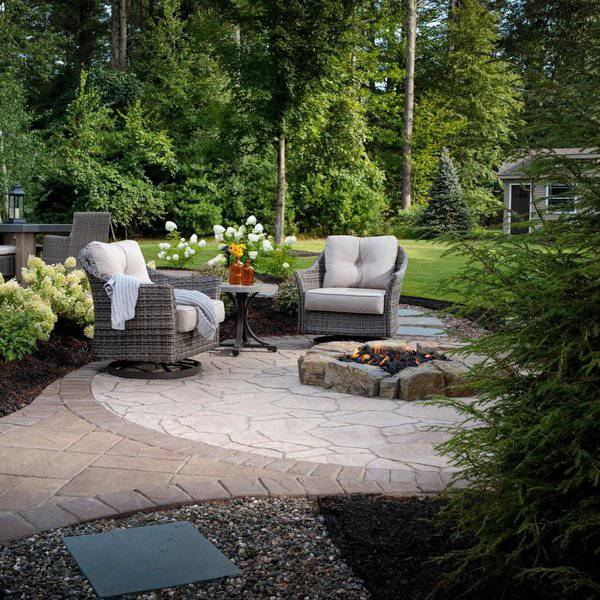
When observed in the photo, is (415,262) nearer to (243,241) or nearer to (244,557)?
(243,241)

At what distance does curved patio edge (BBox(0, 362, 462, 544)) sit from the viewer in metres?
3.14

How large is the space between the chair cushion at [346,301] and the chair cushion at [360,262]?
0.39 metres

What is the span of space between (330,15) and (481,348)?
528 inches

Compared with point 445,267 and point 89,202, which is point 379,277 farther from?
point 89,202

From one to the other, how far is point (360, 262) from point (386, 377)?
2.61m

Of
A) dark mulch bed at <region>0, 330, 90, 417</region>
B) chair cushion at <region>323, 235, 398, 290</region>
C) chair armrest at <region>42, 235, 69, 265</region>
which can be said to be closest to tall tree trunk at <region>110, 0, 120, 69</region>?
chair armrest at <region>42, 235, 69, 265</region>

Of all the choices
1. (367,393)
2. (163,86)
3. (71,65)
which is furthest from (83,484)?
(71,65)

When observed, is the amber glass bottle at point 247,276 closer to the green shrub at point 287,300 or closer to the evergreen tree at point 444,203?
the green shrub at point 287,300

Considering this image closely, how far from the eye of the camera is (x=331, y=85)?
584 inches

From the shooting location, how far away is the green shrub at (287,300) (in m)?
8.65

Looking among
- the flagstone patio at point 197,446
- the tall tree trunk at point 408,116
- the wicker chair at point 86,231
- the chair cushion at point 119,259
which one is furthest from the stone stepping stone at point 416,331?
the tall tree trunk at point 408,116

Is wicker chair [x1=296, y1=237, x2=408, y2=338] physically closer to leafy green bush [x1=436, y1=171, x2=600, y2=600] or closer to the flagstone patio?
the flagstone patio

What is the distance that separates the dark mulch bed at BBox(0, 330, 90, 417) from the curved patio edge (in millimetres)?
1081

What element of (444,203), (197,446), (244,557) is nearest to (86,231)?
(197,446)
